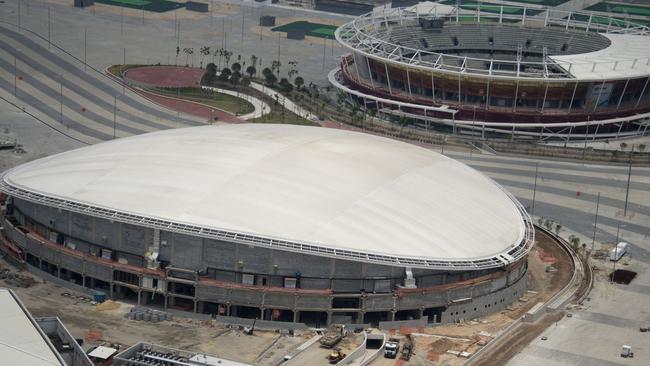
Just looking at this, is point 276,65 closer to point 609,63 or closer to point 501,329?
point 609,63

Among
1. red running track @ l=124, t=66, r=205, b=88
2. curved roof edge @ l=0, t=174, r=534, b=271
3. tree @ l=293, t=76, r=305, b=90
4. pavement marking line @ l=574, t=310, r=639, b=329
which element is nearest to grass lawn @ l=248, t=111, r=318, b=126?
tree @ l=293, t=76, r=305, b=90

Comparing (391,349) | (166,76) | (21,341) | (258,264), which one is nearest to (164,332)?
(258,264)

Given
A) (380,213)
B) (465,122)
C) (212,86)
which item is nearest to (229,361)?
(380,213)

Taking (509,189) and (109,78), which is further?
(109,78)

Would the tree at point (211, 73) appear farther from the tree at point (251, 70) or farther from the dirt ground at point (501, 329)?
the dirt ground at point (501, 329)

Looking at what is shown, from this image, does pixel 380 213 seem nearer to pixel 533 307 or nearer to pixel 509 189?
pixel 533 307

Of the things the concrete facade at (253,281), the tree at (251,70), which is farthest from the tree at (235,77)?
the concrete facade at (253,281)

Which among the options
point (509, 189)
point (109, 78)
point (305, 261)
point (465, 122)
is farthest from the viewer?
point (109, 78)
